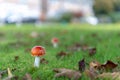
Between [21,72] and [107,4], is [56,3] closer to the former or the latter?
[107,4]

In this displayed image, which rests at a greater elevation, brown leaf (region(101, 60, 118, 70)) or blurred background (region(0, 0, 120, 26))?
blurred background (region(0, 0, 120, 26))

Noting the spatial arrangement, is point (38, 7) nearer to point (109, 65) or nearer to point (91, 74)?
point (109, 65)

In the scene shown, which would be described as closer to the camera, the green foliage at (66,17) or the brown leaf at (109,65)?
the brown leaf at (109,65)

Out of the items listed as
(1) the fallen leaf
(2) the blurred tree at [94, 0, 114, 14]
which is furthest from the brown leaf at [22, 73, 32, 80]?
(2) the blurred tree at [94, 0, 114, 14]

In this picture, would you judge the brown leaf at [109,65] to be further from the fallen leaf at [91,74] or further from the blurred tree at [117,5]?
the blurred tree at [117,5]

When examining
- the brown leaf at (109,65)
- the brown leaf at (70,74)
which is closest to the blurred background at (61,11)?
the brown leaf at (109,65)

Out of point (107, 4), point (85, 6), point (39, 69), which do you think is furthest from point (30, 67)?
point (85, 6)

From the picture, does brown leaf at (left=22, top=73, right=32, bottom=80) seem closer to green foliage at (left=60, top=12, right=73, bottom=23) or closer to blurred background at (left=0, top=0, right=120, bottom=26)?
blurred background at (left=0, top=0, right=120, bottom=26)

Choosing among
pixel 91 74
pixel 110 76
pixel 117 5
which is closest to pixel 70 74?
pixel 91 74
